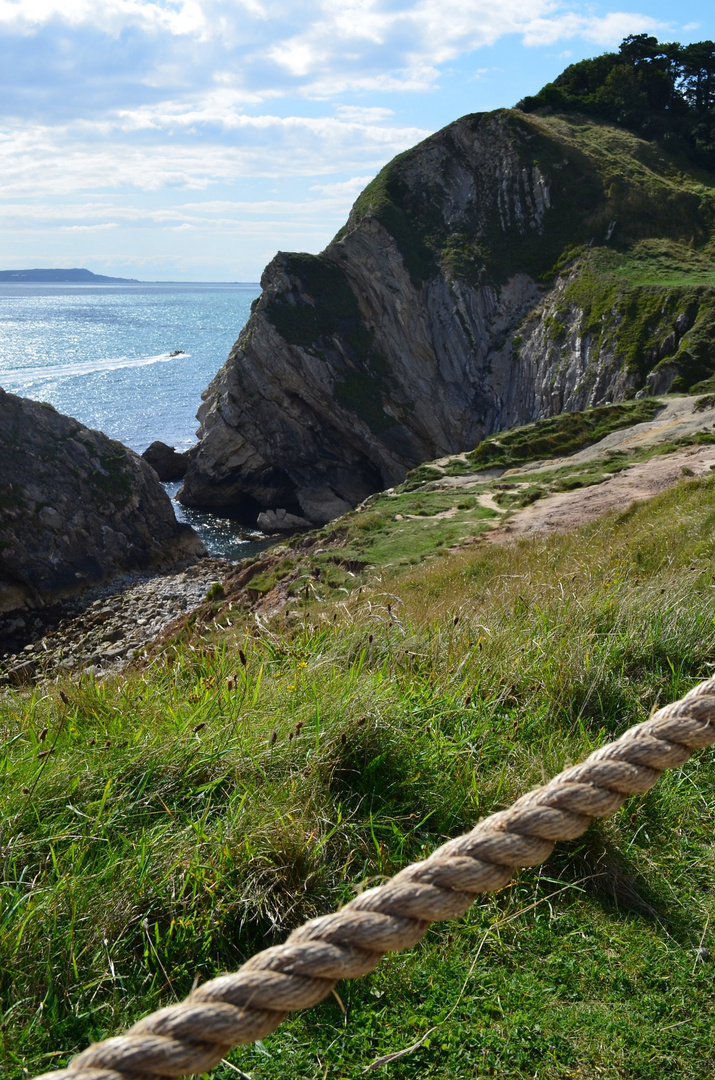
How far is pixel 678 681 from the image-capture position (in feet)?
15.9

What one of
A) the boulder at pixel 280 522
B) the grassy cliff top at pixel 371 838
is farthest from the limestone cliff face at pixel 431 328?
the grassy cliff top at pixel 371 838

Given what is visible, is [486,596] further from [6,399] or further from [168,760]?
[6,399]

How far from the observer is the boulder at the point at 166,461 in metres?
60.7

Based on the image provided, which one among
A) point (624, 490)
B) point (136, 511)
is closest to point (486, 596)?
point (624, 490)

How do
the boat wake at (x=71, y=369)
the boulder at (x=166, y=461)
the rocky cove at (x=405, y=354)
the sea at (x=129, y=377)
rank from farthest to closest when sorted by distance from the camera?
1. the boat wake at (x=71, y=369)
2. the sea at (x=129, y=377)
3. the boulder at (x=166, y=461)
4. the rocky cove at (x=405, y=354)

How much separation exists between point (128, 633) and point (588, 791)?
30603 mm

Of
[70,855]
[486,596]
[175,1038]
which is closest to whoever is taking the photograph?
[175,1038]

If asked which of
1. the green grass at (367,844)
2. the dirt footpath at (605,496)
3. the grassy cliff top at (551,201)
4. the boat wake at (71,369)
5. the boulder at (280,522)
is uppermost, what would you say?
the grassy cliff top at (551,201)

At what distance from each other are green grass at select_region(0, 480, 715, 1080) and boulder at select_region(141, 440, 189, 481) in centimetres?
5742

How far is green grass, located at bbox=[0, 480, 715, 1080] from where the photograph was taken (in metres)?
2.76

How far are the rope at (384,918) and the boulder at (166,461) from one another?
199 ft

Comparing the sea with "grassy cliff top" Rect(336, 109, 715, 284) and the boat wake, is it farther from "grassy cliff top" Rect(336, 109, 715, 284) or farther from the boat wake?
"grassy cliff top" Rect(336, 109, 715, 284)

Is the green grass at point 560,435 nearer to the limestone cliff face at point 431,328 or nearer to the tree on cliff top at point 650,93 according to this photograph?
the limestone cliff face at point 431,328

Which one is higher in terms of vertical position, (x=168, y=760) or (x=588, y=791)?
(x=588, y=791)
